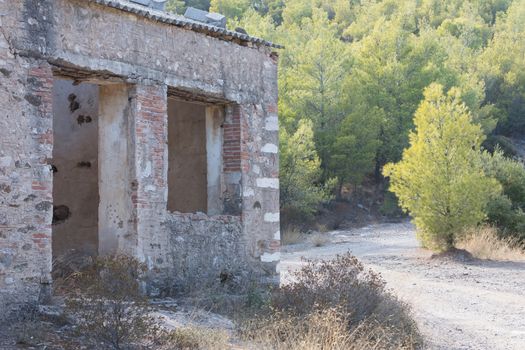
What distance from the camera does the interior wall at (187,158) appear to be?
13312mm

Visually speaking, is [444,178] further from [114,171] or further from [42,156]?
[42,156]

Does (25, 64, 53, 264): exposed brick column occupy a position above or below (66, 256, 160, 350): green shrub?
above

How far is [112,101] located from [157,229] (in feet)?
6.18

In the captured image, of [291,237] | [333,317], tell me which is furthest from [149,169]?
[291,237]

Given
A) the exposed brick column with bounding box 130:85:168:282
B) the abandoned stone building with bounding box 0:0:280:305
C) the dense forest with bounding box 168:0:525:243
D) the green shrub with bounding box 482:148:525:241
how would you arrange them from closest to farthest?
the abandoned stone building with bounding box 0:0:280:305
the exposed brick column with bounding box 130:85:168:282
the green shrub with bounding box 482:148:525:241
the dense forest with bounding box 168:0:525:243

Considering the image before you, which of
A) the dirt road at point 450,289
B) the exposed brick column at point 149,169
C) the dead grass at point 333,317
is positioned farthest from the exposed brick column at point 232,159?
the dirt road at point 450,289

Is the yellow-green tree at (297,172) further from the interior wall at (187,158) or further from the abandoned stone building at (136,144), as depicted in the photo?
the abandoned stone building at (136,144)

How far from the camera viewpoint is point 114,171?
1116cm

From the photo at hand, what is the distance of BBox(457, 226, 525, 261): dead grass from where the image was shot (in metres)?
21.2

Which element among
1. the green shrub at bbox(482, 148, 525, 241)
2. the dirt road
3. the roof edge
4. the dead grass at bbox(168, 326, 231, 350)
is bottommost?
the dirt road

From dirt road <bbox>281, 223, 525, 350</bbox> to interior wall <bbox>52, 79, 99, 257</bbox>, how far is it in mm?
5498

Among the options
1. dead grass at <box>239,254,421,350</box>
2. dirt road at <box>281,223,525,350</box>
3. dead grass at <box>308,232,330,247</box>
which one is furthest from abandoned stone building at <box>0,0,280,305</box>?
dead grass at <box>308,232,330,247</box>

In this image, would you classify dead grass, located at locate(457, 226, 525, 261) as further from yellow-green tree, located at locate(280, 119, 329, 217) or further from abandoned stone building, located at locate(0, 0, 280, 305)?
abandoned stone building, located at locate(0, 0, 280, 305)

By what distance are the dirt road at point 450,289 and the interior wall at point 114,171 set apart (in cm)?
453
